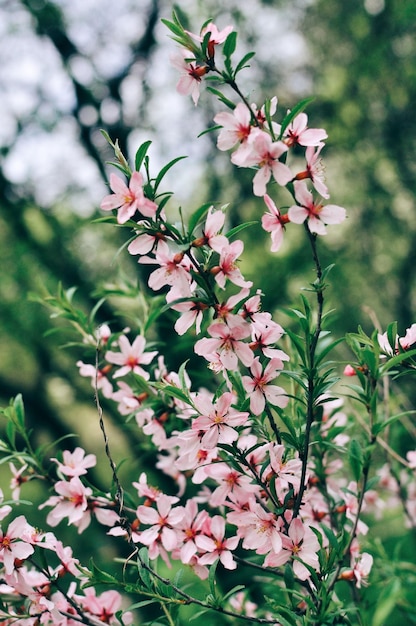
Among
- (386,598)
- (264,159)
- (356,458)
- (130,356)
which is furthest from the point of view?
(386,598)

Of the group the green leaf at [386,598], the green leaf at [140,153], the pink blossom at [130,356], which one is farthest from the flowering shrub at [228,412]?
the green leaf at [386,598]

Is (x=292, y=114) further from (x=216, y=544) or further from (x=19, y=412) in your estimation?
(x=19, y=412)

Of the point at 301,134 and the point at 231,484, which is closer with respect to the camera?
the point at 301,134

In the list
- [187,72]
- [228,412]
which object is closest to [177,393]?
[228,412]

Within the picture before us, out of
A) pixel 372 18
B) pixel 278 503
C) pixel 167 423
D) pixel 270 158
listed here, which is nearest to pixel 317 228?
pixel 270 158

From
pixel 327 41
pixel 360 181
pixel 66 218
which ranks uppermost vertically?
pixel 327 41

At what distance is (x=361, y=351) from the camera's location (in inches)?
55.1

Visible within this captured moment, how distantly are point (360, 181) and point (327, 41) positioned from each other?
6.75 feet

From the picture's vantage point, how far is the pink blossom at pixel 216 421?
1.27 metres

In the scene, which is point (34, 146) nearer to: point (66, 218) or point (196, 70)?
point (66, 218)

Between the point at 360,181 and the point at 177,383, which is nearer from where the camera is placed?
the point at 177,383

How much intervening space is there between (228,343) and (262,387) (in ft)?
0.58

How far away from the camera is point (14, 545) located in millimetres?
1420

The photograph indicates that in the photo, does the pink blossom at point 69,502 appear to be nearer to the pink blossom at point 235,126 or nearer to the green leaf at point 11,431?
the green leaf at point 11,431
